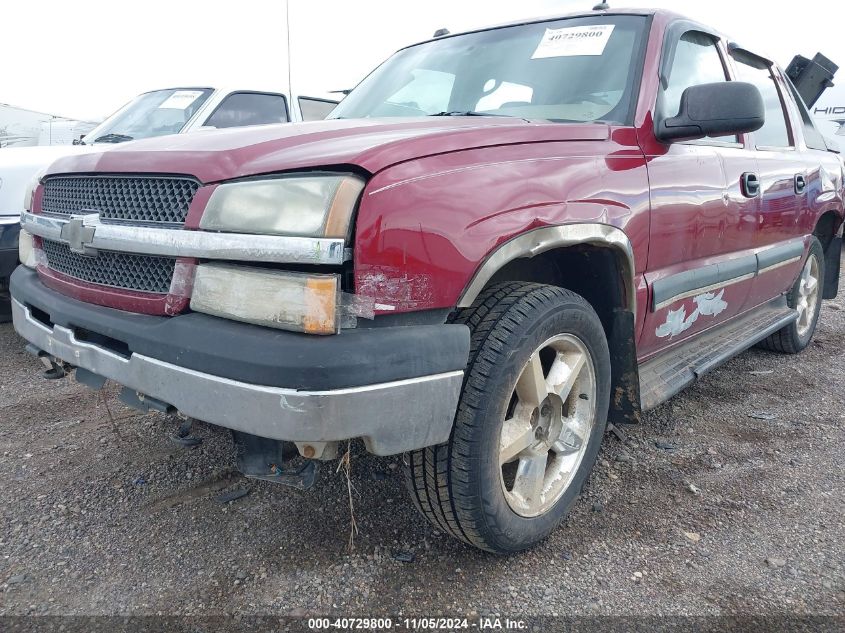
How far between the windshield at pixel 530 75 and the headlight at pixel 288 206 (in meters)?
1.22

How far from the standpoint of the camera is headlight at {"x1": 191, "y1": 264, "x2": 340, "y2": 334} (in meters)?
1.47

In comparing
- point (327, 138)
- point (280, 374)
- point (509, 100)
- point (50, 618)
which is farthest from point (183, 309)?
point (509, 100)

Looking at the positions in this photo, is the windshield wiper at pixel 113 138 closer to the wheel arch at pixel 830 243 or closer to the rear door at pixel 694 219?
the rear door at pixel 694 219

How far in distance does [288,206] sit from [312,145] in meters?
0.28

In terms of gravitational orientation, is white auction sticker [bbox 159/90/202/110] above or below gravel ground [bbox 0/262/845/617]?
above

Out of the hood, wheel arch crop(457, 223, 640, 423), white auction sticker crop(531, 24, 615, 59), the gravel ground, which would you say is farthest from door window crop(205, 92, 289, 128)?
wheel arch crop(457, 223, 640, 423)

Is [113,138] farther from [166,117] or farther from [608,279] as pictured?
[608,279]

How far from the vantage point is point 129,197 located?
72.9 inches

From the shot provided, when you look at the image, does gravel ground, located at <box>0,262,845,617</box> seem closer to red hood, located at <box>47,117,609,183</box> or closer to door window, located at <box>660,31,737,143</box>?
red hood, located at <box>47,117,609,183</box>

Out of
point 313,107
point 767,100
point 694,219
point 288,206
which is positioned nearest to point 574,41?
point 694,219

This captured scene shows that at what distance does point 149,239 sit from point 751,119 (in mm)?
2050

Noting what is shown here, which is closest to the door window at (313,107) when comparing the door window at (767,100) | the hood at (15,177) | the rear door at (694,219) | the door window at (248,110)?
the door window at (248,110)

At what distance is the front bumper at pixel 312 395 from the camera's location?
145 cm

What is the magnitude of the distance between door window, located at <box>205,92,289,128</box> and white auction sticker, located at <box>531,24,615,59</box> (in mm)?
3096
